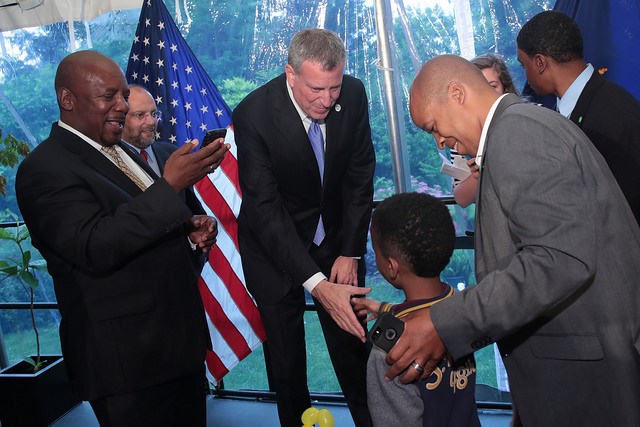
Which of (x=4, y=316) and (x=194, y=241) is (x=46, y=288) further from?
Result: (x=194, y=241)

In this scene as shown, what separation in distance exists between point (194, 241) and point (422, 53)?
82.6 inches

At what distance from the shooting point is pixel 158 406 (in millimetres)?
2057

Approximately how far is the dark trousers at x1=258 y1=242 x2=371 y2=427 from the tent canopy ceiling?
93.3 inches

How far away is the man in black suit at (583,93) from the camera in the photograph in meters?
2.39

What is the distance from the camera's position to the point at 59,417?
12.0 feet

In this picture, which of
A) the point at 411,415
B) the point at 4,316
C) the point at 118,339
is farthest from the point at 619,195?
the point at 4,316

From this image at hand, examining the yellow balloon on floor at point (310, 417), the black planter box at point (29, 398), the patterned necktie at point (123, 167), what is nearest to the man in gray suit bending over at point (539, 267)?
the yellow balloon on floor at point (310, 417)

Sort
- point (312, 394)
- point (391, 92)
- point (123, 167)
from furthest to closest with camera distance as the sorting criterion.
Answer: point (312, 394) < point (391, 92) < point (123, 167)

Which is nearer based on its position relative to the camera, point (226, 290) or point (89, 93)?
point (89, 93)

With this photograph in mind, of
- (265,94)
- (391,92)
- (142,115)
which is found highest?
(265,94)

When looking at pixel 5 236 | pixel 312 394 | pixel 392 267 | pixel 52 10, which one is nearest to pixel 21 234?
pixel 5 236

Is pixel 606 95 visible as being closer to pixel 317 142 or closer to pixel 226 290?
pixel 317 142

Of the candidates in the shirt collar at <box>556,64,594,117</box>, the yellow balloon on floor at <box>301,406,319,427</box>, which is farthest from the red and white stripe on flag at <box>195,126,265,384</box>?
the yellow balloon on floor at <box>301,406,319,427</box>

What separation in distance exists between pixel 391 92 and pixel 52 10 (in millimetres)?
2291
